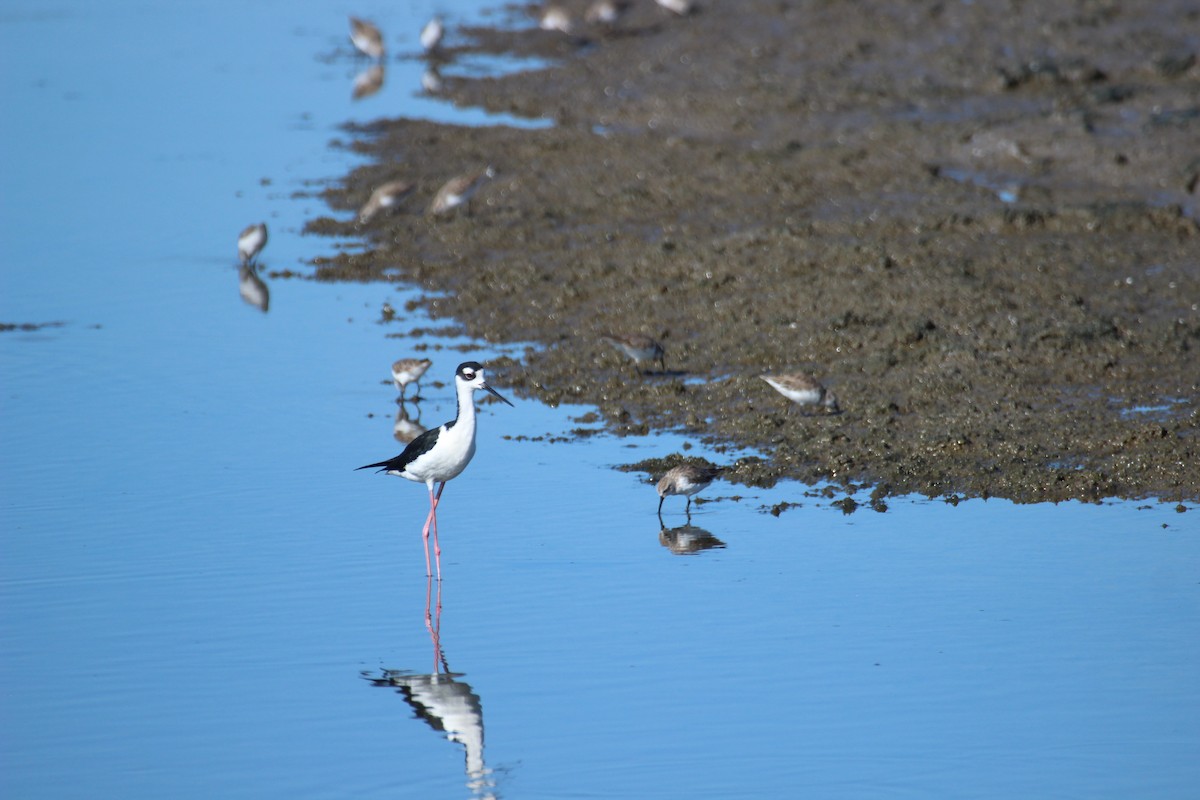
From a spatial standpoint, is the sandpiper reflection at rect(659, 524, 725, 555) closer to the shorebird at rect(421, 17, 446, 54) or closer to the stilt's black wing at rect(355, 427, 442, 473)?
the stilt's black wing at rect(355, 427, 442, 473)

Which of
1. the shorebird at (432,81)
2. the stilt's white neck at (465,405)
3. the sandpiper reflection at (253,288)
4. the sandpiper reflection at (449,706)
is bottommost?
the sandpiper reflection at (449,706)

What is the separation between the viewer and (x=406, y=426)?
1303cm

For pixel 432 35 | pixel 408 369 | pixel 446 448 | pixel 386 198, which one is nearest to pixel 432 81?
pixel 432 35

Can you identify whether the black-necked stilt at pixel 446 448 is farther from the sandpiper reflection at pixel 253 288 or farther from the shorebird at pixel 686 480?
the sandpiper reflection at pixel 253 288

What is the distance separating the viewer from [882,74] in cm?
2392

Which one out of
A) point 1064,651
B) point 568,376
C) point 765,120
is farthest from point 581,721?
point 765,120

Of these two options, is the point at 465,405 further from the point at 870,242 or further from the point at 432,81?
the point at 432,81

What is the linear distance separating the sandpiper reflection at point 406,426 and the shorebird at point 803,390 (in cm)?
270

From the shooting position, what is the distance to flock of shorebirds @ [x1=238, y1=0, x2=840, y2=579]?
10.6m

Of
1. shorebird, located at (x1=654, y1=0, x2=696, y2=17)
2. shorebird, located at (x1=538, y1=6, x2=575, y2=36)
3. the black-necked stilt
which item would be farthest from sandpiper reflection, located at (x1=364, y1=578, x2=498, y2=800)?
shorebird, located at (x1=538, y1=6, x2=575, y2=36)

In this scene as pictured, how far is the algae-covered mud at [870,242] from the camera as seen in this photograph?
12148mm

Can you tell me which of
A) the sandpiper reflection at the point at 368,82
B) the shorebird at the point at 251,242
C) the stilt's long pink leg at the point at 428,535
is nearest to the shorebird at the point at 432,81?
the sandpiper reflection at the point at 368,82

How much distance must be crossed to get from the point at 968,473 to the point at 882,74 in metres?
13.8

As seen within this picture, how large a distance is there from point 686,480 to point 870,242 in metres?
5.96
